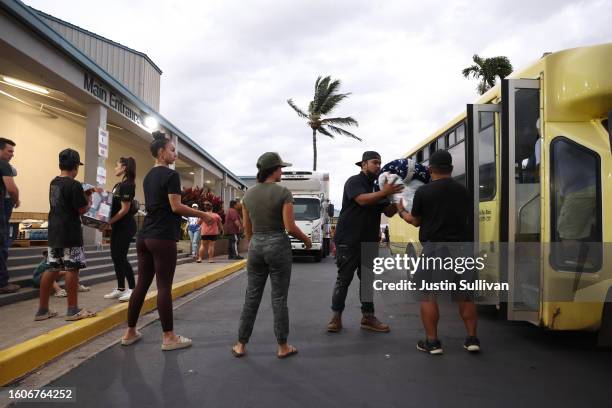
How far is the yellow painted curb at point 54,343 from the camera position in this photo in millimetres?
3386

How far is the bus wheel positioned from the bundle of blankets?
1.89 meters

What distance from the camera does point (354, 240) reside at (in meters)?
4.77

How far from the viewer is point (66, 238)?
464cm

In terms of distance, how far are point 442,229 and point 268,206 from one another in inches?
62.4

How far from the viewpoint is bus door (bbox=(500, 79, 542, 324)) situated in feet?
13.2

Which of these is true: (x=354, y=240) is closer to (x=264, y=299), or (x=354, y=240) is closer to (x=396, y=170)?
(x=396, y=170)

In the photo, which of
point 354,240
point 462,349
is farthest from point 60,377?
point 462,349

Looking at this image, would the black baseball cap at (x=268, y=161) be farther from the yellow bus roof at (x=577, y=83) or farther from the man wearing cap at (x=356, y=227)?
the yellow bus roof at (x=577, y=83)

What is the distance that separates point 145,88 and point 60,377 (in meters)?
22.2

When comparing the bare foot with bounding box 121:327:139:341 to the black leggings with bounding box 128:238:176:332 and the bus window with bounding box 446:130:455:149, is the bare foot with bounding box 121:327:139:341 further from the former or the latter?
the bus window with bounding box 446:130:455:149

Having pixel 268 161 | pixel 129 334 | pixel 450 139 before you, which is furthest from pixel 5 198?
pixel 450 139

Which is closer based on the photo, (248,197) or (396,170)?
(248,197)

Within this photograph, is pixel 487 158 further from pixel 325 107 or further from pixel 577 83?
pixel 325 107

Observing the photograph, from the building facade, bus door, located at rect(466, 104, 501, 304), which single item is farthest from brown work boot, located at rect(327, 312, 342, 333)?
the building facade
